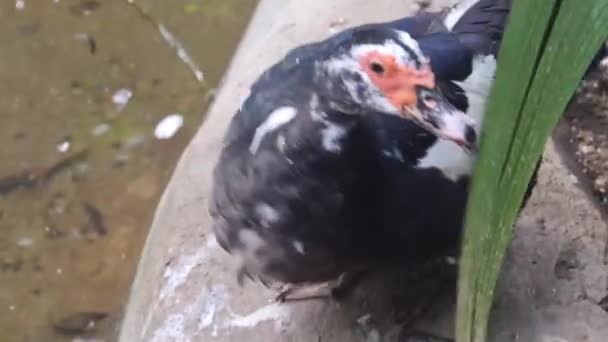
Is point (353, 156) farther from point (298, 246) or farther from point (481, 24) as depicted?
point (481, 24)

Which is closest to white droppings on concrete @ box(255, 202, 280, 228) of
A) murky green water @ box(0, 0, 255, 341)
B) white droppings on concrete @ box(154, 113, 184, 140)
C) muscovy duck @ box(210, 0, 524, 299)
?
muscovy duck @ box(210, 0, 524, 299)

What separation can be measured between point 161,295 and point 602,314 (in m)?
0.51

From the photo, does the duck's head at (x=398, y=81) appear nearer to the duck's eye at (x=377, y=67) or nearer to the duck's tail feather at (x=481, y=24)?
the duck's eye at (x=377, y=67)

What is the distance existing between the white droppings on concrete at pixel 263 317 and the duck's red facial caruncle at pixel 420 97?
393 millimetres

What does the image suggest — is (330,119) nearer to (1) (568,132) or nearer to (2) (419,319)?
(2) (419,319)

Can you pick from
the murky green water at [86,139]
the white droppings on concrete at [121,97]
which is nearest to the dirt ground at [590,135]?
the murky green water at [86,139]

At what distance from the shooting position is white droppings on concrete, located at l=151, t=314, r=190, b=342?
1.16 m

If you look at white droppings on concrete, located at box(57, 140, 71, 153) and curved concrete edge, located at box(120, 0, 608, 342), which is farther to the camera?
white droppings on concrete, located at box(57, 140, 71, 153)

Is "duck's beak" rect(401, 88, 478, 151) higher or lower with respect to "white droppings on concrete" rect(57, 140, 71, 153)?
higher

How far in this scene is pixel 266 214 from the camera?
37.4 inches

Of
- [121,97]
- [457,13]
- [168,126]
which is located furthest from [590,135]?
[121,97]

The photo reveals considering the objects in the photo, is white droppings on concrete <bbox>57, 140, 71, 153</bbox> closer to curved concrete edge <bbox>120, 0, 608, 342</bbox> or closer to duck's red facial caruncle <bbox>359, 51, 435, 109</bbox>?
curved concrete edge <bbox>120, 0, 608, 342</bbox>

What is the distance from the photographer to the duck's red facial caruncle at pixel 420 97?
2.65 ft

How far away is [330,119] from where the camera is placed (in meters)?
0.89
